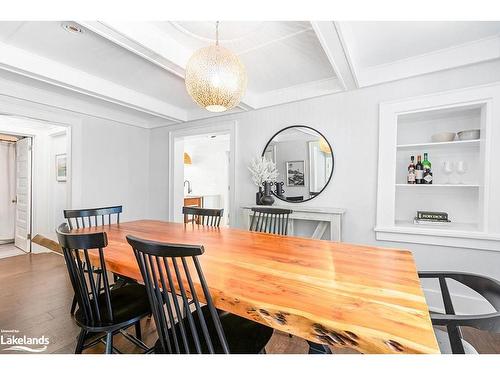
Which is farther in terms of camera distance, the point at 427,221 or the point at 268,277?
the point at 427,221

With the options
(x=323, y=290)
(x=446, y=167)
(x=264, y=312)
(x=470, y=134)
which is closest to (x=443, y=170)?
(x=446, y=167)

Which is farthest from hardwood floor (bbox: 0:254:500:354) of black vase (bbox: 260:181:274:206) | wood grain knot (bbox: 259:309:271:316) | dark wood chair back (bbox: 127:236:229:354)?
black vase (bbox: 260:181:274:206)

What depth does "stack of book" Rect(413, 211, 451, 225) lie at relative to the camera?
2.36 m

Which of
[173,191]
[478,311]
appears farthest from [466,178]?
[173,191]

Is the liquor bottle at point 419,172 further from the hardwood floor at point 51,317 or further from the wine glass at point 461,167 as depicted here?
the hardwood floor at point 51,317

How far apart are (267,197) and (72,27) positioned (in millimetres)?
2296

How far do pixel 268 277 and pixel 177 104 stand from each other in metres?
3.23

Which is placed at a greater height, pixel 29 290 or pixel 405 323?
pixel 405 323

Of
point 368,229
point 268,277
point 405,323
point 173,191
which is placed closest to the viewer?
point 405,323

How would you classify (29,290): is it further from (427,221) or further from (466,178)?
(466,178)

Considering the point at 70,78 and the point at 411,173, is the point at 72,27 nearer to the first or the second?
the point at 70,78

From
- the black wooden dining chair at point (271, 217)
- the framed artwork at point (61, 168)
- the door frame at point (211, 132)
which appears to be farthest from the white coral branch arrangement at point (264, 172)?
the framed artwork at point (61, 168)

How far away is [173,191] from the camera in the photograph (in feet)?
13.8
